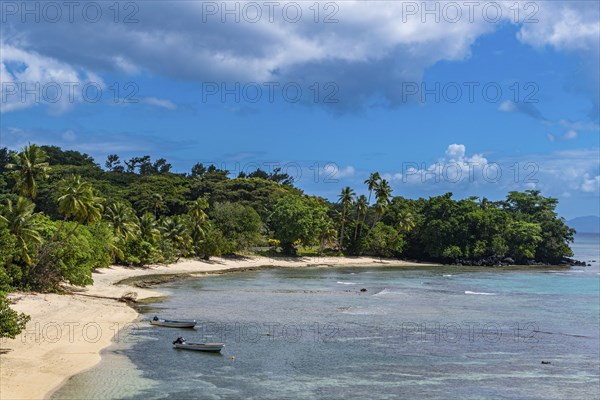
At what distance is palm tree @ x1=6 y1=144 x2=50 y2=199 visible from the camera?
4231 centimetres

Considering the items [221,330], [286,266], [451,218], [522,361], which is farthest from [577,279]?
[221,330]

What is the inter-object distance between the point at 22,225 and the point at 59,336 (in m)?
11.7

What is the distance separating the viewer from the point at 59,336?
31969mm

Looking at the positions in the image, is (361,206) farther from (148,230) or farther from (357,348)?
(357,348)

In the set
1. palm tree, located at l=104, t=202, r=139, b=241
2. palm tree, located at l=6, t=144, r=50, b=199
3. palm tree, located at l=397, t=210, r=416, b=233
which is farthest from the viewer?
palm tree, located at l=397, t=210, r=416, b=233

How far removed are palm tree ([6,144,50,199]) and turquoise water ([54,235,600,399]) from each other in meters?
13.1

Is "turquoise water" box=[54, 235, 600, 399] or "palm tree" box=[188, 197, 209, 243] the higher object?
"palm tree" box=[188, 197, 209, 243]

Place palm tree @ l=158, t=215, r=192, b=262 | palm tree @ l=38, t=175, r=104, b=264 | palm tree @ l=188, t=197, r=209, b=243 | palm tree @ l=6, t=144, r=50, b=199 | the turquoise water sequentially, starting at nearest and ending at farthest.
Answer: the turquoise water
palm tree @ l=6, t=144, r=50, b=199
palm tree @ l=38, t=175, r=104, b=264
palm tree @ l=158, t=215, r=192, b=262
palm tree @ l=188, t=197, r=209, b=243

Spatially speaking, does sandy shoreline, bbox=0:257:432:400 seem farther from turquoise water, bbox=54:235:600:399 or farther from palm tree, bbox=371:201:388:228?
palm tree, bbox=371:201:388:228

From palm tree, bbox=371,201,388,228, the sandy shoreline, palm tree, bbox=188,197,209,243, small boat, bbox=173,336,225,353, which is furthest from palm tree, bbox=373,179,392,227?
small boat, bbox=173,336,225,353

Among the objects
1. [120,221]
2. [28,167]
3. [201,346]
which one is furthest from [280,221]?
[201,346]

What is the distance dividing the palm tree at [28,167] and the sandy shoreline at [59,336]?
7.85m

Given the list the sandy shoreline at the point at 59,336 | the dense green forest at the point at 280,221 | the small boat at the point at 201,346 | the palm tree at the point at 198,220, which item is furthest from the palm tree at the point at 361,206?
the small boat at the point at 201,346

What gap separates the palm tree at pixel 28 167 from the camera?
42.3 metres
